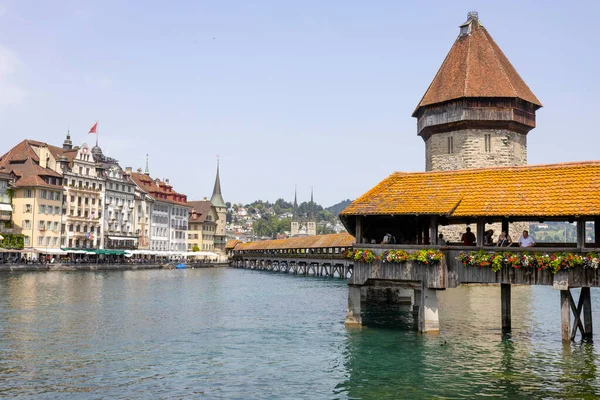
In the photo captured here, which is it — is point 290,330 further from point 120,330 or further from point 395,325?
point 120,330

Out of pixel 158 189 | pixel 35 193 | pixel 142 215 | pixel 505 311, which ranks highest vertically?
pixel 158 189

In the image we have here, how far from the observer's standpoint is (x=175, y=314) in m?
32.0

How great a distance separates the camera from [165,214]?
371ft

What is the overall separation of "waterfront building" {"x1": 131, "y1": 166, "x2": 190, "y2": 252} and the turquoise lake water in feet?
248

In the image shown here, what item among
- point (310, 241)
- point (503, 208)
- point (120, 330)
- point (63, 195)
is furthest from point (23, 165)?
point (503, 208)

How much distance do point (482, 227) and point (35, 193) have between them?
68.3 meters

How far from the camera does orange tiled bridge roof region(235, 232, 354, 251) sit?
7504 centimetres

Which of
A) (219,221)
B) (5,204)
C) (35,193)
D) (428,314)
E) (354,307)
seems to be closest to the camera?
(428,314)

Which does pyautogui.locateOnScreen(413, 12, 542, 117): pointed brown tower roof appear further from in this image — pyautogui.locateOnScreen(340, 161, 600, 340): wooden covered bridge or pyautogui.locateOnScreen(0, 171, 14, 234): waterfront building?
pyautogui.locateOnScreen(0, 171, 14, 234): waterfront building

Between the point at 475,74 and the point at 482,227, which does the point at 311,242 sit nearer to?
the point at 475,74

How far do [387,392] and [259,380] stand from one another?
3.24 m

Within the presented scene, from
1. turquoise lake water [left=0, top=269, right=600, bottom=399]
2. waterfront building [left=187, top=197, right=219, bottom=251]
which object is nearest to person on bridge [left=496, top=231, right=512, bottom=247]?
turquoise lake water [left=0, top=269, right=600, bottom=399]

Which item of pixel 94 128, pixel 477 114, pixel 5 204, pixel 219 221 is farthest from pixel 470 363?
pixel 219 221

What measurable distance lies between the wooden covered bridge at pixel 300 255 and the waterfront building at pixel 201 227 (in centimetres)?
427
